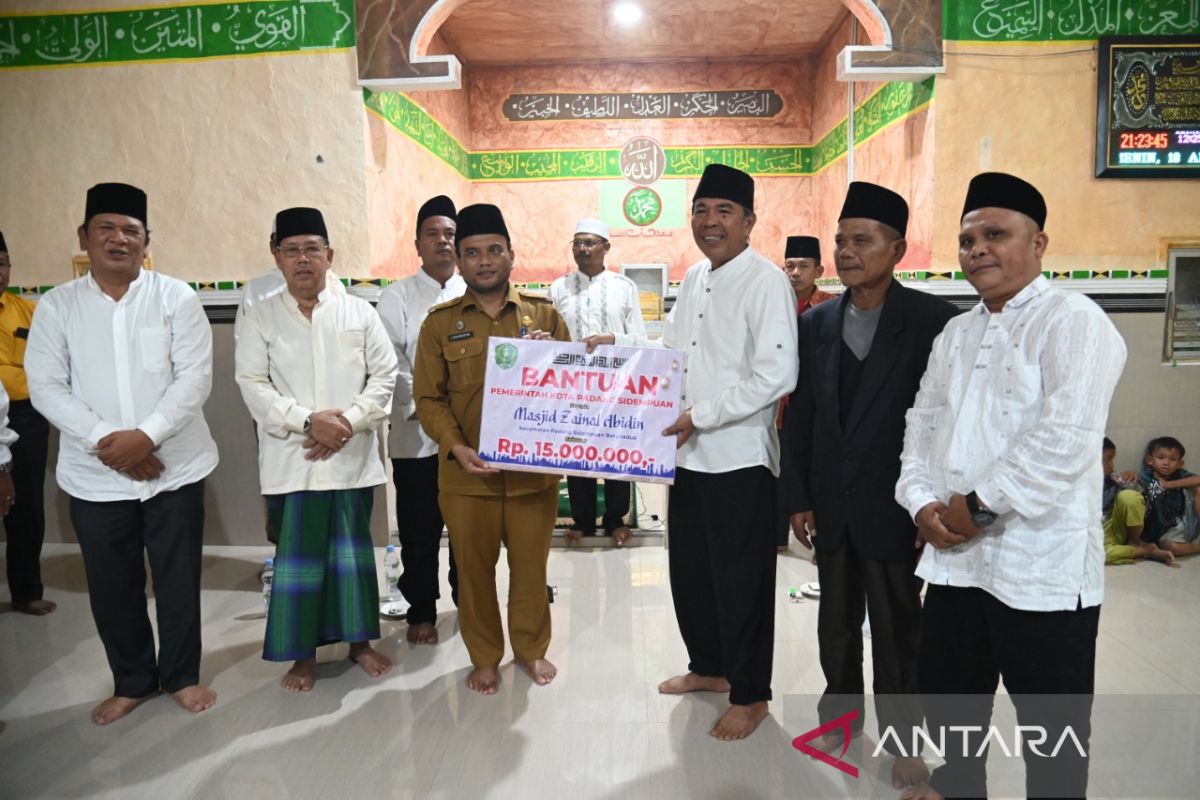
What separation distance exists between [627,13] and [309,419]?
208 inches

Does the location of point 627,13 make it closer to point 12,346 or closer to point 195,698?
point 12,346

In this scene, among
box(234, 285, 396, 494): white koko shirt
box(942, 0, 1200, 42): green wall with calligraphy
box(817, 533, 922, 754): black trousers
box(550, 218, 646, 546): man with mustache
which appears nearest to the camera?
box(817, 533, 922, 754): black trousers

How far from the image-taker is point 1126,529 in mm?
4355

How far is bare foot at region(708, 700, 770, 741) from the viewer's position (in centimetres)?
256

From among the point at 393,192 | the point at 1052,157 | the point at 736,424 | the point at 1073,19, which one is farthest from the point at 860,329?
the point at 393,192

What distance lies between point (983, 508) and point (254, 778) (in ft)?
7.06

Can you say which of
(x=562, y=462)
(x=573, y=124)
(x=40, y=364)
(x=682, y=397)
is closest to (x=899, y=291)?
(x=682, y=397)

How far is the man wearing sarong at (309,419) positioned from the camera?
9.53 ft

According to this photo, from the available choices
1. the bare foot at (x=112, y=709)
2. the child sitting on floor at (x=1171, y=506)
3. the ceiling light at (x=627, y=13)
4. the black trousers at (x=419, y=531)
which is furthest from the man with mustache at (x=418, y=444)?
the ceiling light at (x=627, y=13)

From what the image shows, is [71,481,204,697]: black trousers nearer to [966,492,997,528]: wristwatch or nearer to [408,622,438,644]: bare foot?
[408,622,438,644]: bare foot

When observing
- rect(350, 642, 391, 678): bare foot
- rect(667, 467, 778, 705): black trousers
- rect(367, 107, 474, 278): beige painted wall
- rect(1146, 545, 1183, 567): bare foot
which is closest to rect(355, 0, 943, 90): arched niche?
rect(367, 107, 474, 278): beige painted wall

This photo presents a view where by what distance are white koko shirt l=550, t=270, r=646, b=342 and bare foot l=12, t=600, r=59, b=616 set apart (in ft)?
9.67

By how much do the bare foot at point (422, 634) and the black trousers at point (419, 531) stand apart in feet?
0.13

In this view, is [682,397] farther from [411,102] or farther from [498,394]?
[411,102]
